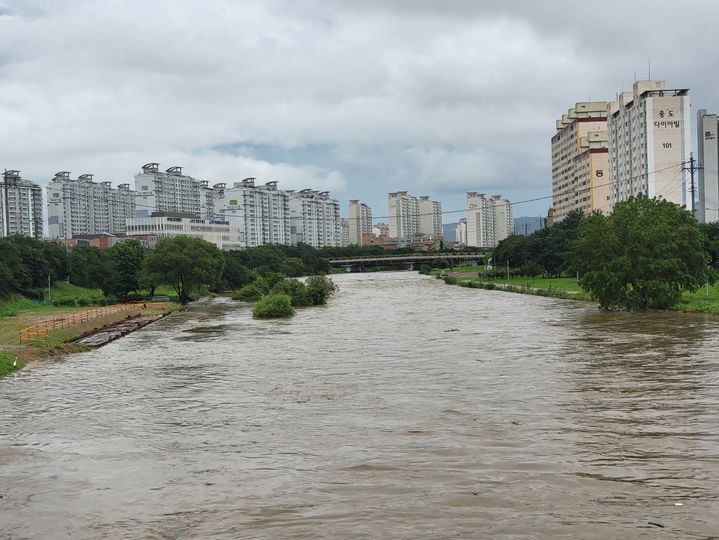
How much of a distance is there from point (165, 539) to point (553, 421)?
9425mm

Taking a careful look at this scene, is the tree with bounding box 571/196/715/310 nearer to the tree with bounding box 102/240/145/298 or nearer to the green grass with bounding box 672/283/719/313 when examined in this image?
the green grass with bounding box 672/283/719/313

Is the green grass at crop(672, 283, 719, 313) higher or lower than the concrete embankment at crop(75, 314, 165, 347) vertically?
higher

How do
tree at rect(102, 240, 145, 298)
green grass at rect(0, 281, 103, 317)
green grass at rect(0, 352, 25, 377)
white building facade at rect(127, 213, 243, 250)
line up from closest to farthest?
1. green grass at rect(0, 352, 25, 377)
2. green grass at rect(0, 281, 103, 317)
3. tree at rect(102, 240, 145, 298)
4. white building facade at rect(127, 213, 243, 250)

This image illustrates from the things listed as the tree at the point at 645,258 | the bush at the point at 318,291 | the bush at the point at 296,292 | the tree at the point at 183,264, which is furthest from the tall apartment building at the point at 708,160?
the tree at the point at 183,264

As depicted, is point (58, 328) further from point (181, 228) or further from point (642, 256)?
point (181, 228)

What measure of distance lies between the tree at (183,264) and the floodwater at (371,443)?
35.1 meters

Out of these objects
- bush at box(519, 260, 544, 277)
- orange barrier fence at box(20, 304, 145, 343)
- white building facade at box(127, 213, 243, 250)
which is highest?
white building facade at box(127, 213, 243, 250)

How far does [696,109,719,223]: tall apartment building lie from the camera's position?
127 meters

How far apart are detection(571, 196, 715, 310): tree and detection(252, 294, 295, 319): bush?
807 inches

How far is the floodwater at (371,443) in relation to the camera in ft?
34.0

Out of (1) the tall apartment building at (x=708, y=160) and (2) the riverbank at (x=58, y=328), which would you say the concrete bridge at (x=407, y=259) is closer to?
(1) the tall apartment building at (x=708, y=160)

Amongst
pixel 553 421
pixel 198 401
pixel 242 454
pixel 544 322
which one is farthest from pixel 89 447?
pixel 544 322

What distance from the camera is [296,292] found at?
203ft

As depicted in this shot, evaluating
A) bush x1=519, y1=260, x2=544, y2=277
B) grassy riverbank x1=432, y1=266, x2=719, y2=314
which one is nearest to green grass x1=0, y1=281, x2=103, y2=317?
grassy riverbank x1=432, y1=266, x2=719, y2=314
